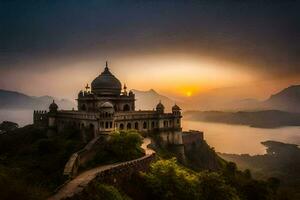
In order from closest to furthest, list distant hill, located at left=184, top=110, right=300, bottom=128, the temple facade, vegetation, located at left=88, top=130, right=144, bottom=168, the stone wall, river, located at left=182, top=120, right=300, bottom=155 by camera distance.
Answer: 1. the stone wall
2. vegetation, located at left=88, top=130, right=144, bottom=168
3. the temple facade
4. river, located at left=182, top=120, right=300, bottom=155
5. distant hill, located at left=184, top=110, right=300, bottom=128

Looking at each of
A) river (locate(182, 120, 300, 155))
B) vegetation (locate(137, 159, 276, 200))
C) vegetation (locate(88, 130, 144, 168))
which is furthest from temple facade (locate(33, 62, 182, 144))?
river (locate(182, 120, 300, 155))

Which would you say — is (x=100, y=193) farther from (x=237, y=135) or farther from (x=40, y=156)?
(x=237, y=135)

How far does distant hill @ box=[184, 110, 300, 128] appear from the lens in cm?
17455

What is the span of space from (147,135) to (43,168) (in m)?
19.1

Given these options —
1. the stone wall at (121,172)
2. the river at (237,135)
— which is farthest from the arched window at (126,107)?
the river at (237,135)

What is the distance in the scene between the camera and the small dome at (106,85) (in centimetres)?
5459

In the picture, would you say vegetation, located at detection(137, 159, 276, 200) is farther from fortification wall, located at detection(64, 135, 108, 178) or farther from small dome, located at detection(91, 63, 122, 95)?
small dome, located at detection(91, 63, 122, 95)

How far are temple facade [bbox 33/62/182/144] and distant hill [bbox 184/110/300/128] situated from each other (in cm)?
12928

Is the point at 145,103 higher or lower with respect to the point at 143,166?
higher

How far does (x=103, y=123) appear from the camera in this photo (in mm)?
44688

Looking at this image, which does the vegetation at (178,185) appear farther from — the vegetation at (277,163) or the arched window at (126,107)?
the vegetation at (277,163)

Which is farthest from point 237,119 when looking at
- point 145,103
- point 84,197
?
point 84,197

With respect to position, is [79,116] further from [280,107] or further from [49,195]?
[280,107]

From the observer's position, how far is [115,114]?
158ft
